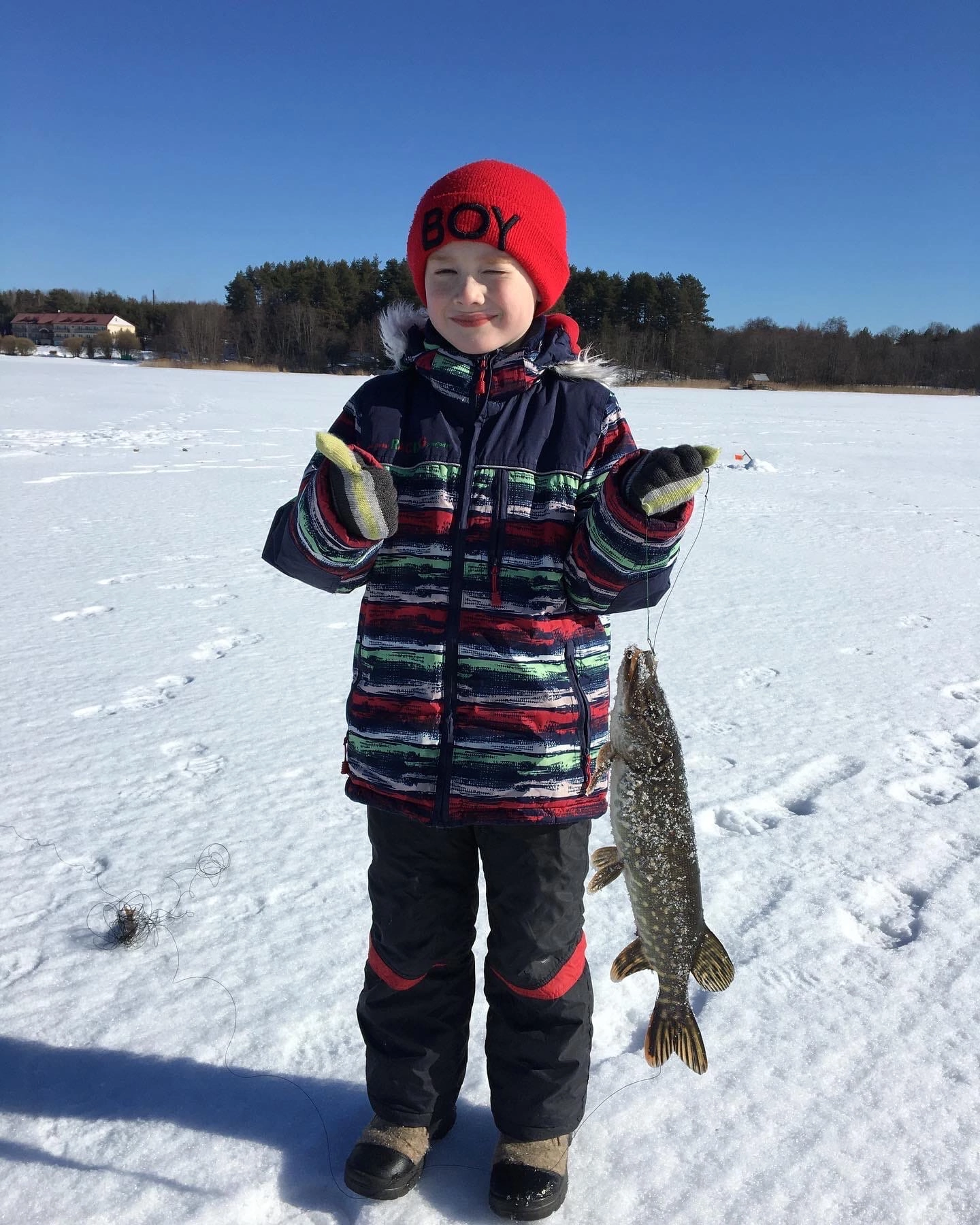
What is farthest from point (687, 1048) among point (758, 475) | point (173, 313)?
point (173, 313)

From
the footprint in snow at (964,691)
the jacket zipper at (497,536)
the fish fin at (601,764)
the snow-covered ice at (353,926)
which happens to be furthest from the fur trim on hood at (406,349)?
the footprint in snow at (964,691)

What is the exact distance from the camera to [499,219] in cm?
168

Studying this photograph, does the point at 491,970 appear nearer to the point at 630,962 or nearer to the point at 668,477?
the point at 630,962

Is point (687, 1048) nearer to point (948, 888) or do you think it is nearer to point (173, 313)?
point (948, 888)

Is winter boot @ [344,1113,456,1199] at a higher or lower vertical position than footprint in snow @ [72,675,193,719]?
lower

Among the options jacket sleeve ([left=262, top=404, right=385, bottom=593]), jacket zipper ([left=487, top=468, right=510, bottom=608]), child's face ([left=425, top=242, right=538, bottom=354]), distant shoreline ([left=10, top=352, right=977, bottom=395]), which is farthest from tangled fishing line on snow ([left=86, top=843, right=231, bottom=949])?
distant shoreline ([left=10, top=352, right=977, bottom=395])

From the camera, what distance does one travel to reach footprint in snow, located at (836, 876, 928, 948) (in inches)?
94.1

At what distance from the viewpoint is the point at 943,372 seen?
5903 centimetres

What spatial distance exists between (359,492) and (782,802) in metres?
2.33

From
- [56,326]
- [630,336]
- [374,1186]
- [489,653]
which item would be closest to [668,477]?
[489,653]

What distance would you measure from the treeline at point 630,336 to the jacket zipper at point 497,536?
4946cm

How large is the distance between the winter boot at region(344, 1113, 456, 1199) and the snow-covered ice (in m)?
0.04

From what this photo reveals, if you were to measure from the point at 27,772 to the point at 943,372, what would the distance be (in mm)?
68123

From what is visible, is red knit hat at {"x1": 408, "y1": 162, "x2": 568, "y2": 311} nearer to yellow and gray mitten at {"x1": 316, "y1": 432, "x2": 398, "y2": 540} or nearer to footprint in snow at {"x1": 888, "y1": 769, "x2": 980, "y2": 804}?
yellow and gray mitten at {"x1": 316, "y1": 432, "x2": 398, "y2": 540}
